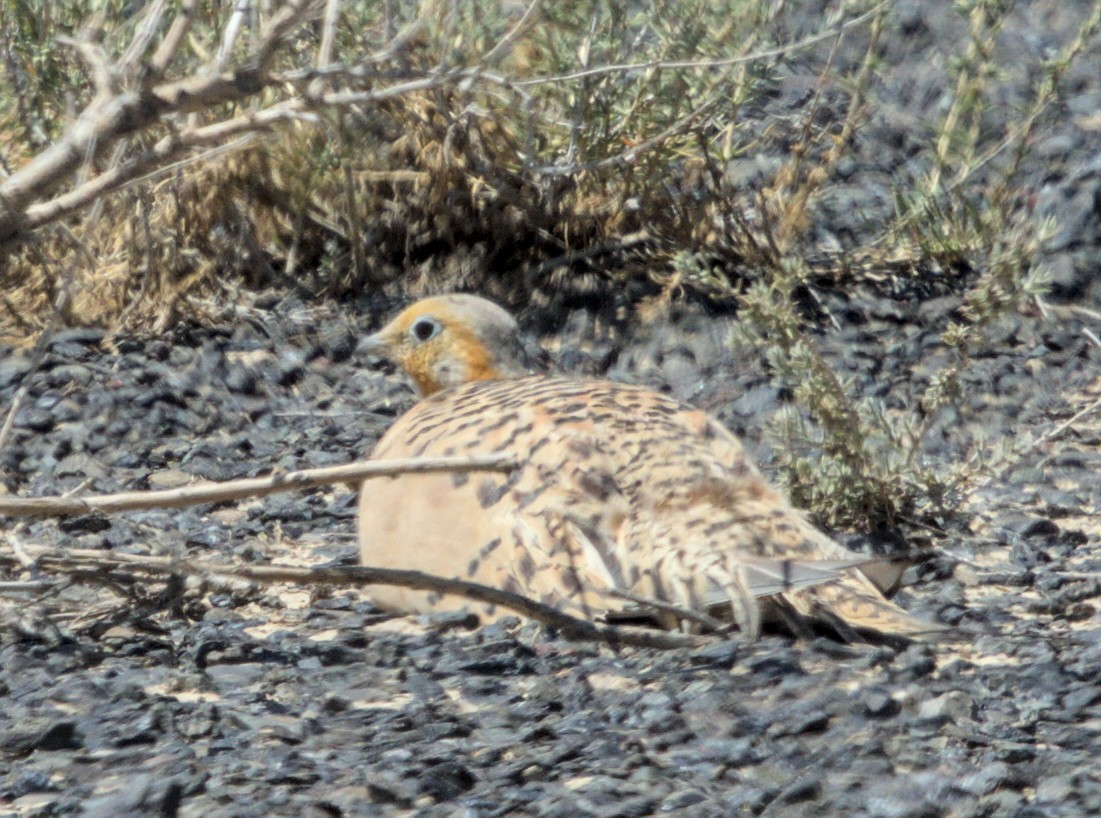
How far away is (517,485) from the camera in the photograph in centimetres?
425

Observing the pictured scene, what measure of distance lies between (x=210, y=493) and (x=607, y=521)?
107cm

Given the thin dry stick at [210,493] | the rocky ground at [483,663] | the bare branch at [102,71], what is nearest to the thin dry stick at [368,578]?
the rocky ground at [483,663]

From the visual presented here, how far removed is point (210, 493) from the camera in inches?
141

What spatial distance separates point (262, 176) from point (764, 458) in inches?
102

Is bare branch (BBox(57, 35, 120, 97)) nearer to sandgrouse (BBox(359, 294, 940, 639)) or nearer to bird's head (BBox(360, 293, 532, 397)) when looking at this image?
sandgrouse (BBox(359, 294, 940, 639))

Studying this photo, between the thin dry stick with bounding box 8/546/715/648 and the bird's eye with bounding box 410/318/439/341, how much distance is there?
1545mm

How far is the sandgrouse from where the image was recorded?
156 inches

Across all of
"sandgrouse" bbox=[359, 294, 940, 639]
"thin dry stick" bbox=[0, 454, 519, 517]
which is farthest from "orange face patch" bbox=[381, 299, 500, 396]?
"thin dry stick" bbox=[0, 454, 519, 517]

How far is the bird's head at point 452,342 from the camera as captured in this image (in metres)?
5.46

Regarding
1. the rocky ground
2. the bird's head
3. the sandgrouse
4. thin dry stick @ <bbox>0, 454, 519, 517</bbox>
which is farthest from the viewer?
the bird's head

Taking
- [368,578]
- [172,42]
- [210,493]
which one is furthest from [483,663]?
[172,42]

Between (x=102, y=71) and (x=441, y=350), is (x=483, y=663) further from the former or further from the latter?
(x=441, y=350)

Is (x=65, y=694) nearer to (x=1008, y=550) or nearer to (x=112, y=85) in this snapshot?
(x=112, y=85)

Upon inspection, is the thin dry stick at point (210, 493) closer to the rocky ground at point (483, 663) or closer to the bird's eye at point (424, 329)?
the rocky ground at point (483, 663)
